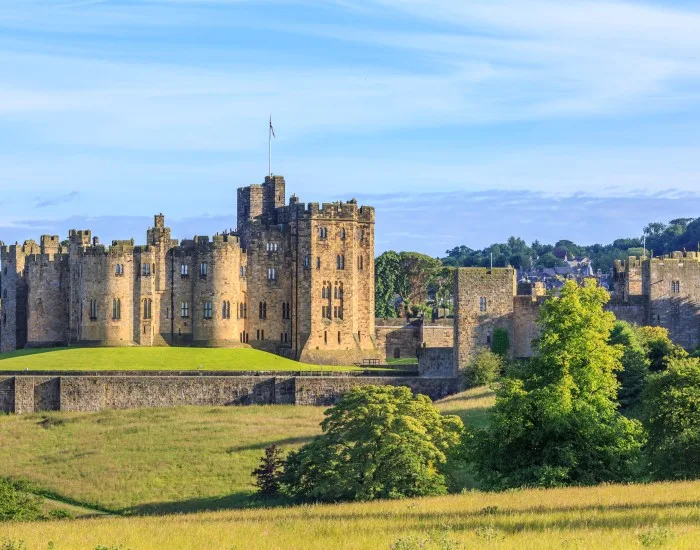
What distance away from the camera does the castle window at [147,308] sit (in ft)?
308

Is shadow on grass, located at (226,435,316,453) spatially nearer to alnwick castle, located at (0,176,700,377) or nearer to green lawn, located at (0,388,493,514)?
green lawn, located at (0,388,493,514)

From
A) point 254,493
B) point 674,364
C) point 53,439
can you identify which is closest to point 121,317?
point 53,439

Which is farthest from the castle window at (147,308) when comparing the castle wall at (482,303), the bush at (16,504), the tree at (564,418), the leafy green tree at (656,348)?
the tree at (564,418)

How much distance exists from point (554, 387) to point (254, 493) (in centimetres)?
1783

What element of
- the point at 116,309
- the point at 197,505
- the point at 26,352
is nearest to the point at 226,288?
the point at 116,309

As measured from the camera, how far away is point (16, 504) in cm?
5244

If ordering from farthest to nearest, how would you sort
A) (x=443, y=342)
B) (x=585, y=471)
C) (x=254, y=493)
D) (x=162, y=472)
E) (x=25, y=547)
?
(x=443, y=342)
(x=162, y=472)
(x=254, y=493)
(x=585, y=471)
(x=25, y=547)

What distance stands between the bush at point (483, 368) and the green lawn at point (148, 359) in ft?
44.9

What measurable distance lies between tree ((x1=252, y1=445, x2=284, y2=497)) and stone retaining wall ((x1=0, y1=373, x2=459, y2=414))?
1924 centimetres

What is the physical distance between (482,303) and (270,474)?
22.1 m

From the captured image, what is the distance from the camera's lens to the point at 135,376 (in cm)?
8112

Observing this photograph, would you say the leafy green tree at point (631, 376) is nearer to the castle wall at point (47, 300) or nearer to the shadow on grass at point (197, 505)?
the shadow on grass at point (197, 505)

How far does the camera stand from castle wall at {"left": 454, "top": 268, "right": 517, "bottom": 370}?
77000mm

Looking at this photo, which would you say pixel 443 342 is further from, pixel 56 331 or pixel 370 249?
pixel 56 331
